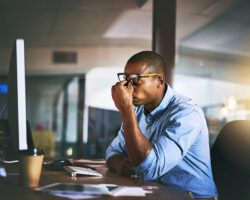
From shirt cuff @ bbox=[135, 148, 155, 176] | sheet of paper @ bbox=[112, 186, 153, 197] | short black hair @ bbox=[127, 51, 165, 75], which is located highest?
short black hair @ bbox=[127, 51, 165, 75]

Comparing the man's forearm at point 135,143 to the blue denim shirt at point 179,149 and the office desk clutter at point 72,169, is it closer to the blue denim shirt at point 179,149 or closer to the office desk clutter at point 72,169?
the blue denim shirt at point 179,149

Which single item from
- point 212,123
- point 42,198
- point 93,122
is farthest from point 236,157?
point 93,122

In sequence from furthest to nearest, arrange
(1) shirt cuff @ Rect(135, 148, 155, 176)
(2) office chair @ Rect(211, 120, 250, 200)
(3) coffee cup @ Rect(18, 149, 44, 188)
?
1. (2) office chair @ Rect(211, 120, 250, 200)
2. (1) shirt cuff @ Rect(135, 148, 155, 176)
3. (3) coffee cup @ Rect(18, 149, 44, 188)

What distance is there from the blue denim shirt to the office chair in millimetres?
115

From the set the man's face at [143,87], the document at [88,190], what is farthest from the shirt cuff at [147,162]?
the man's face at [143,87]

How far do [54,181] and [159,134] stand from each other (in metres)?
0.55

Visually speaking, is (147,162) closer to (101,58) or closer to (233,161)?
(233,161)

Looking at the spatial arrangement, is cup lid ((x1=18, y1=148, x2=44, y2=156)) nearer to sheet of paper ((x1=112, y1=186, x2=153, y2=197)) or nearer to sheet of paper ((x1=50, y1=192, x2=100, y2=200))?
sheet of paper ((x1=50, y1=192, x2=100, y2=200))

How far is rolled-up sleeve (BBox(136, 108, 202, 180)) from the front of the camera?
1.57 m

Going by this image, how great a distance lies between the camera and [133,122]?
162 centimetres

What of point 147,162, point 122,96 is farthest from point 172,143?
point 122,96

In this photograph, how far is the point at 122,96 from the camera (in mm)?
1695

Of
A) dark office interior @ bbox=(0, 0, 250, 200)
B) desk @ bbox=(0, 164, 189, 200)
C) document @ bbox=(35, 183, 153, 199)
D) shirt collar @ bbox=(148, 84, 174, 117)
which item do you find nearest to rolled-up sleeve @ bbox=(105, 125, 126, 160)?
desk @ bbox=(0, 164, 189, 200)

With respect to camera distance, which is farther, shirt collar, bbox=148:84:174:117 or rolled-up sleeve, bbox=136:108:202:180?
shirt collar, bbox=148:84:174:117
